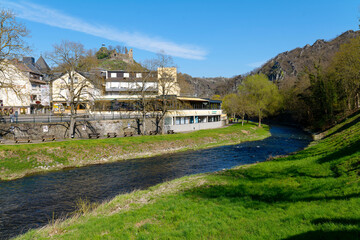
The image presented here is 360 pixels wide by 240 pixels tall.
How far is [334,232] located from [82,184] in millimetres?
18234

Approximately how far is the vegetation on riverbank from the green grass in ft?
46.8

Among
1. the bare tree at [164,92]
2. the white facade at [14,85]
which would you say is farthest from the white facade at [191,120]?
the white facade at [14,85]

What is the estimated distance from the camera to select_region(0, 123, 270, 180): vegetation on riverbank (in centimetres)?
2283

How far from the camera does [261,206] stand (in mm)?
9875

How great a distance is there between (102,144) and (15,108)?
121 ft

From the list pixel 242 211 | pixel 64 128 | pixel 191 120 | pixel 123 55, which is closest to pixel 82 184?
pixel 242 211

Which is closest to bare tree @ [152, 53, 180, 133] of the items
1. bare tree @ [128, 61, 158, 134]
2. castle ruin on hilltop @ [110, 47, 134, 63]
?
bare tree @ [128, 61, 158, 134]

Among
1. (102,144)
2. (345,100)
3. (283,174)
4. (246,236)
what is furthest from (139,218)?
(345,100)

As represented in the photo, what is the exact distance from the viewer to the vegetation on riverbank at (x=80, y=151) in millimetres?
22828

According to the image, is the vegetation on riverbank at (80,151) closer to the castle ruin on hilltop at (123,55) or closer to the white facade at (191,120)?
the white facade at (191,120)

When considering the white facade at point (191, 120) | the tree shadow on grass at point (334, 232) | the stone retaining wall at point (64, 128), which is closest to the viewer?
the tree shadow on grass at point (334, 232)

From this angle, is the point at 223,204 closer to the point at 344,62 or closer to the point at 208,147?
the point at 208,147

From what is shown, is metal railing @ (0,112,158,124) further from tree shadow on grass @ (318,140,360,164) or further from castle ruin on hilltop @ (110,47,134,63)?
castle ruin on hilltop @ (110,47,134,63)

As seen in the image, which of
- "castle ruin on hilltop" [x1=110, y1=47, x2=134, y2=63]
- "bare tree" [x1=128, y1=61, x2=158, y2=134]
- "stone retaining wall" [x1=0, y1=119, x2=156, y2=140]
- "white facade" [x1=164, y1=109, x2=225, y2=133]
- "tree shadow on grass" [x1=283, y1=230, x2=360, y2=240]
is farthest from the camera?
"castle ruin on hilltop" [x1=110, y1=47, x2=134, y2=63]
